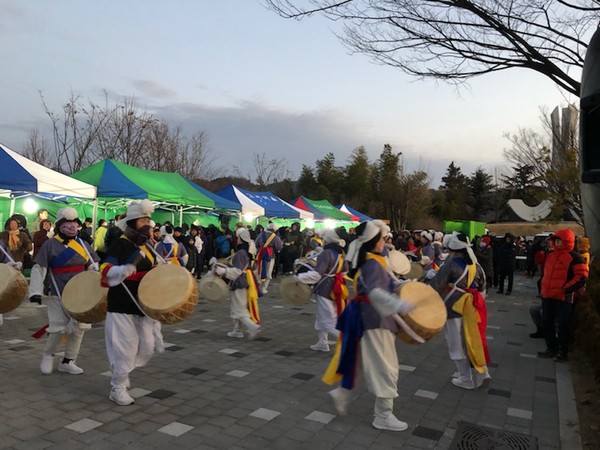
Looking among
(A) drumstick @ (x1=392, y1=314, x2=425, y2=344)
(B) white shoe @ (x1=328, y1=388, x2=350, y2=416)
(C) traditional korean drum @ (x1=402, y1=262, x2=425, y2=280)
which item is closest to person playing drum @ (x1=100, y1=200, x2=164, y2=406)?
(B) white shoe @ (x1=328, y1=388, x2=350, y2=416)

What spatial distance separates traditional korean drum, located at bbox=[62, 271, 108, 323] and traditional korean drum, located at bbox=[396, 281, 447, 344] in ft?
8.77

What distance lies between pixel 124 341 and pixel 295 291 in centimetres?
312

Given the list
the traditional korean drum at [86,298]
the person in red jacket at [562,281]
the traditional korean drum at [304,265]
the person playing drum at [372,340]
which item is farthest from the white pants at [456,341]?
the traditional korean drum at [86,298]

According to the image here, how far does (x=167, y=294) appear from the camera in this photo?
13.3 feet

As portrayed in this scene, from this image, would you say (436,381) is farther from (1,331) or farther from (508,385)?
(1,331)

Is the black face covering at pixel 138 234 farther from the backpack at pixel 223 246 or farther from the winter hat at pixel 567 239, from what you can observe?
the backpack at pixel 223 246

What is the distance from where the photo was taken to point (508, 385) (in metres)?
5.18

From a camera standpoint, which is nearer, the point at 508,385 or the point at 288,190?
the point at 508,385

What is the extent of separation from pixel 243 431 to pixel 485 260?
9.15 meters

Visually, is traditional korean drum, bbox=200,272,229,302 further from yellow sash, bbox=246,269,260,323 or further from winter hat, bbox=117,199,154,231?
winter hat, bbox=117,199,154,231

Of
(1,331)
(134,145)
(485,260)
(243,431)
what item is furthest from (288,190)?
(243,431)

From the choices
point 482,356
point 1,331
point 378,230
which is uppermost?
point 378,230

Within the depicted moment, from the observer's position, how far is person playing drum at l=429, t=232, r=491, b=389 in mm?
4898

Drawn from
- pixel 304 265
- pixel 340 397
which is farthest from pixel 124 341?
pixel 304 265
